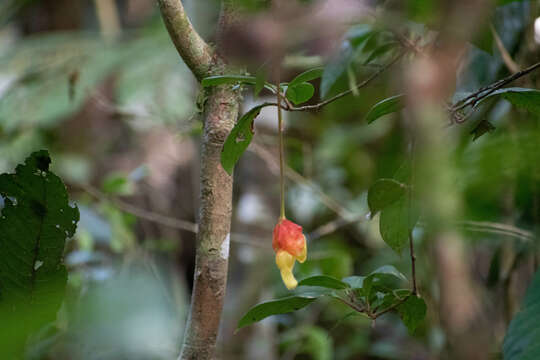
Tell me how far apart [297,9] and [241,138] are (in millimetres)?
146

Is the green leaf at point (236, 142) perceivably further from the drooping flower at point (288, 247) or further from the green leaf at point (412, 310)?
the green leaf at point (412, 310)

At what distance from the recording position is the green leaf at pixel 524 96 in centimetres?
52

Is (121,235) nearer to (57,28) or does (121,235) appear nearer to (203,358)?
(203,358)

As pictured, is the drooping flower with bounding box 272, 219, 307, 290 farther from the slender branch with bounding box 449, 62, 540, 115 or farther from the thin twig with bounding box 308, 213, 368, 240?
the thin twig with bounding box 308, 213, 368, 240

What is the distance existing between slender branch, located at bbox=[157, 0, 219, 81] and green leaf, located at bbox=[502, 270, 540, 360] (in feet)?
1.49

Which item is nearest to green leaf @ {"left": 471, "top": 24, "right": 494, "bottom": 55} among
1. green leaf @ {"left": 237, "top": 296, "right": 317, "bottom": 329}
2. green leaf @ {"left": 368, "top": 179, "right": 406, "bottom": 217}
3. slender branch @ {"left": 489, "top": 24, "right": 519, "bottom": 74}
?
slender branch @ {"left": 489, "top": 24, "right": 519, "bottom": 74}

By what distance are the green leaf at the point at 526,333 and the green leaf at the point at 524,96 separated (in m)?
Result: 0.24

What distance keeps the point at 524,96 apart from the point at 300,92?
0.23 metres

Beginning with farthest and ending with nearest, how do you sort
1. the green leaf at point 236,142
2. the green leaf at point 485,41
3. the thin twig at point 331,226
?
the thin twig at point 331,226 → the green leaf at point 485,41 → the green leaf at point 236,142

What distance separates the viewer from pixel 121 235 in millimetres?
1521

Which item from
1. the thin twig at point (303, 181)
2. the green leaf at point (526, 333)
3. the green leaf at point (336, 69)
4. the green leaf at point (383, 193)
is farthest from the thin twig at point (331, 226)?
the green leaf at point (383, 193)

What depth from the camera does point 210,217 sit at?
22.7 inches

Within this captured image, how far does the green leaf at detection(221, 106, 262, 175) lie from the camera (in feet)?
1.72

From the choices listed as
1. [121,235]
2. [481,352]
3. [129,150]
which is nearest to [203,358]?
[481,352]
